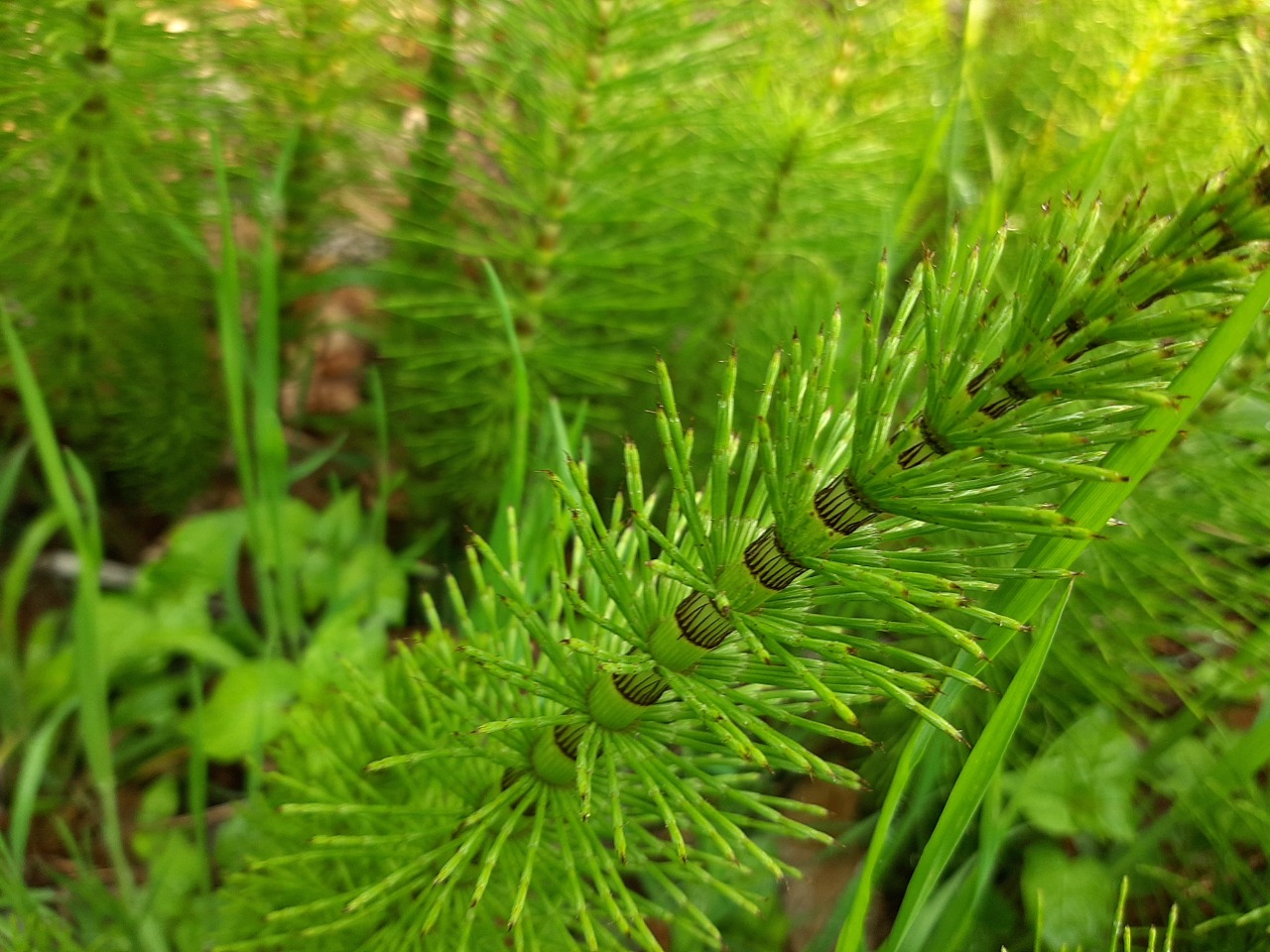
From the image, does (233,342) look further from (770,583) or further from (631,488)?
(770,583)

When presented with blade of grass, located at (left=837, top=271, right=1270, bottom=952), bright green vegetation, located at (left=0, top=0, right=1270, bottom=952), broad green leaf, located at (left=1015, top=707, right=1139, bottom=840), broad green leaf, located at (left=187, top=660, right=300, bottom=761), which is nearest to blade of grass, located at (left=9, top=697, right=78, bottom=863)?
bright green vegetation, located at (left=0, top=0, right=1270, bottom=952)

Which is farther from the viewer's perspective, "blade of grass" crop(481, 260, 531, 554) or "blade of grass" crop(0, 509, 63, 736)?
"blade of grass" crop(0, 509, 63, 736)

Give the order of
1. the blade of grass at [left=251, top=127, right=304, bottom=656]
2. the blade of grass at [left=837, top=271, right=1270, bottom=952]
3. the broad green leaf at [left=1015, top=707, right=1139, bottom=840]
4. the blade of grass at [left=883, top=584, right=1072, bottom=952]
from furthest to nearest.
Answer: the broad green leaf at [left=1015, top=707, right=1139, bottom=840]
the blade of grass at [left=251, top=127, right=304, bottom=656]
the blade of grass at [left=883, top=584, right=1072, bottom=952]
the blade of grass at [left=837, top=271, right=1270, bottom=952]

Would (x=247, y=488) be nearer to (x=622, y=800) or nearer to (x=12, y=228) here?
(x=12, y=228)

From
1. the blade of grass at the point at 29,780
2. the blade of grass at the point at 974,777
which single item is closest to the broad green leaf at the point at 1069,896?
the blade of grass at the point at 974,777

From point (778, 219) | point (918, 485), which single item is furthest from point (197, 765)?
point (778, 219)

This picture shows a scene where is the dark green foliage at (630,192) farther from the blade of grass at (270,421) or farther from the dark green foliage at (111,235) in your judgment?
the dark green foliage at (111,235)

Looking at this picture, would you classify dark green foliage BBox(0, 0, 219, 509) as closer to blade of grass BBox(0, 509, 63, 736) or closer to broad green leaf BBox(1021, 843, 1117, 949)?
blade of grass BBox(0, 509, 63, 736)
